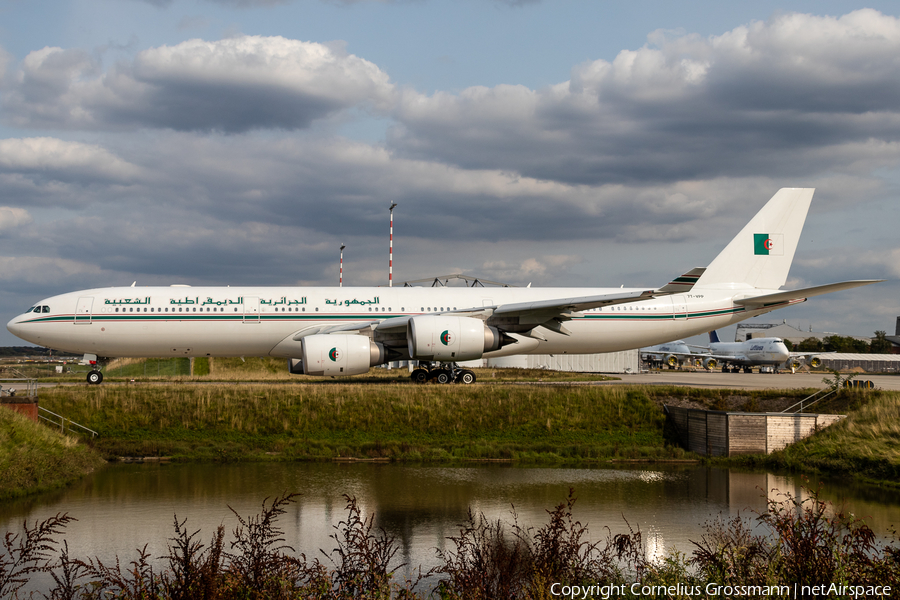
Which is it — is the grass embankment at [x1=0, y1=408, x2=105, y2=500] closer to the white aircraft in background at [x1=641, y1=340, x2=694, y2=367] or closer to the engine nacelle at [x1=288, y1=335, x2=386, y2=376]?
the engine nacelle at [x1=288, y1=335, x2=386, y2=376]

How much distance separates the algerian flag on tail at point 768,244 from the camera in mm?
29500

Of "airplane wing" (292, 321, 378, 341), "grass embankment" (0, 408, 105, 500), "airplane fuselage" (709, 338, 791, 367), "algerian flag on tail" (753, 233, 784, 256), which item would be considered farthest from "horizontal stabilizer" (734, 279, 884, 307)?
"airplane fuselage" (709, 338, 791, 367)

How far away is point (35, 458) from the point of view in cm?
1608

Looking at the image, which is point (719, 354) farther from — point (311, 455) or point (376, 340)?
point (311, 455)

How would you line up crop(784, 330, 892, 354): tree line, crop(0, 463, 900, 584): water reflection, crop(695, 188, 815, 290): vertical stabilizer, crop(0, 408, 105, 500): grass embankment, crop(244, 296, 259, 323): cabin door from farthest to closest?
1. crop(784, 330, 892, 354): tree line
2. crop(695, 188, 815, 290): vertical stabilizer
3. crop(244, 296, 259, 323): cabin door
4. crop(0, 408, 105, 500): grass embankment
5. crop(0, 463, 900, 584): water reflection

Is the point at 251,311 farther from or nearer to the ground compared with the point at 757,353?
farther from the ground

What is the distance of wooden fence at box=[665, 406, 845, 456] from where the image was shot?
66.8 ft

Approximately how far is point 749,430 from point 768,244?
12.2m

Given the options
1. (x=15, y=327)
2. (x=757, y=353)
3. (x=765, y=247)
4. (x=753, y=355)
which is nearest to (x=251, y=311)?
(x=15, y=327)

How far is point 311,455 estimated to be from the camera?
19750 mm

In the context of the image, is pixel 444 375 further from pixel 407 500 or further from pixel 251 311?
pixel 407 500

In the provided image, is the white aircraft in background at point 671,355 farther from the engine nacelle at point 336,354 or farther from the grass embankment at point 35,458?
the grass embankment at point 35,458

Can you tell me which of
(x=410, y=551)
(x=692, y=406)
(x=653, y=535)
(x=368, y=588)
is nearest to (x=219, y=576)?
(x=368, y=588)

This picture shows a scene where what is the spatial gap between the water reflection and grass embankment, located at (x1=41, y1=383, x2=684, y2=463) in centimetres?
135
